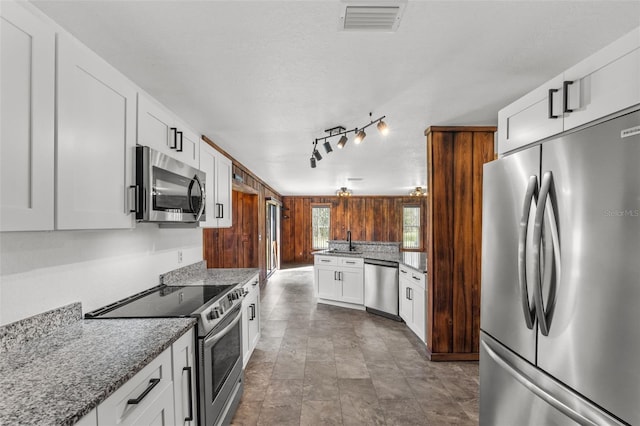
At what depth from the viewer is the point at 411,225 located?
10031 mm

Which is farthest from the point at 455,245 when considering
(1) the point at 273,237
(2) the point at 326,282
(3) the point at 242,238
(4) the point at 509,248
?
(1) the point at 273,237

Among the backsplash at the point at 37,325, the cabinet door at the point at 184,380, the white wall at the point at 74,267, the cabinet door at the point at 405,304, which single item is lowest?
the cabinet door at the point at 405,304

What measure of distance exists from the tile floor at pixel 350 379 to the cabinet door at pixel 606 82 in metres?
2.14

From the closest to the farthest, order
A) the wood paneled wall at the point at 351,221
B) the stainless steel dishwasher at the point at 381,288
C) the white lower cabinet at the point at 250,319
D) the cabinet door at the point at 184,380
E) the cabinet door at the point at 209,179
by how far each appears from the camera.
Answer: the cabinet door at the point at 184,380
the cabinet door at the point at 209,179
the white lower cabinet at the point at 250,319
the stainless steel dishwasher at the point at 381,288
the wood paneled wall at the point at 351,221

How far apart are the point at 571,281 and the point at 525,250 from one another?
0.23m

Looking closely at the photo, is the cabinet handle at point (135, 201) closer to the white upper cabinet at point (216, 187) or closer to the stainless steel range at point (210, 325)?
the stainless steel range at point (210, 325)

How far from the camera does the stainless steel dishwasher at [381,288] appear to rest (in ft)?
14.3

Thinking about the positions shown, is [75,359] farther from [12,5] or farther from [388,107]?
[388,107]

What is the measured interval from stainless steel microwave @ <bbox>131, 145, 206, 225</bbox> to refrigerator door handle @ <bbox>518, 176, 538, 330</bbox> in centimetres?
184

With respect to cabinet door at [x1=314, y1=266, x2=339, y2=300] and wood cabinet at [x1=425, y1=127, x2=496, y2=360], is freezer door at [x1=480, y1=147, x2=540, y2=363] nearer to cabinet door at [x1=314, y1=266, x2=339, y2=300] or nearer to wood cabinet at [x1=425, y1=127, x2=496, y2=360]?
wood cabinet at [x1=425, y1=127, x2=496, y2=360]

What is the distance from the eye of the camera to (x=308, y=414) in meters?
2.23

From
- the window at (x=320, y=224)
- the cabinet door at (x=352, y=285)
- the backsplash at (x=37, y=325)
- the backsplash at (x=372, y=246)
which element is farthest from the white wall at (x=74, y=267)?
the window at (x=320, y=224)

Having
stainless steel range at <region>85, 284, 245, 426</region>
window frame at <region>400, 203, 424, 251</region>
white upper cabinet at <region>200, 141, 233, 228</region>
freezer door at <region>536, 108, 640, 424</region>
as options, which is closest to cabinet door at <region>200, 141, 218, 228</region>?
white upper cabinet at <region>200, 141, 233, 228</region>

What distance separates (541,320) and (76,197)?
1.95 meters
